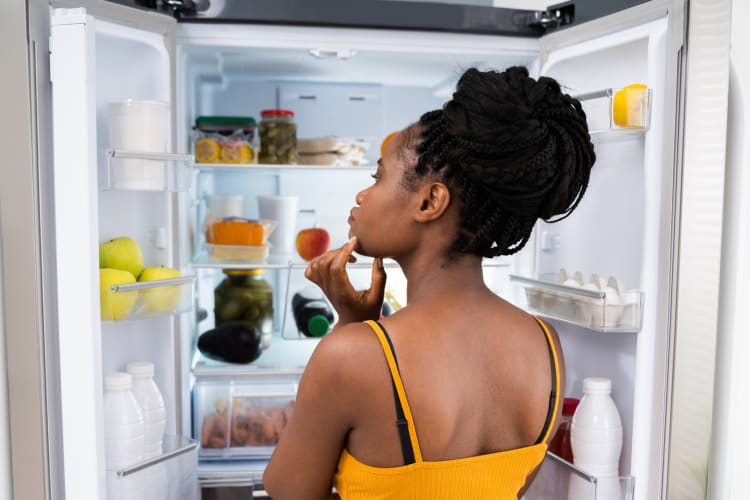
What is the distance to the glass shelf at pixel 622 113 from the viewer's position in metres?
1.41

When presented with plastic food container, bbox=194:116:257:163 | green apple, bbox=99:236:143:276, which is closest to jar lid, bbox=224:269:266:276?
plastic food container, bbox=194:116:257:163

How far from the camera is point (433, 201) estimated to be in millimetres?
978

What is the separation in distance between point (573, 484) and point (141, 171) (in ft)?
3.94

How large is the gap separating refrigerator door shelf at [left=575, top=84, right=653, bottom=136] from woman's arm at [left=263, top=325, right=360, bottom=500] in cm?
82

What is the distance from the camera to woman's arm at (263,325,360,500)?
929mm

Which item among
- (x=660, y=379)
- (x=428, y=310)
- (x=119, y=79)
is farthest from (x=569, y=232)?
(x=119, y=79)

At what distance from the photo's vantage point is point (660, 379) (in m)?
1.37

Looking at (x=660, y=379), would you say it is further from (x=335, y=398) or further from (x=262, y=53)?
(x=262, y=53)

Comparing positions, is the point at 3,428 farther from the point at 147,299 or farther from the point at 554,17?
the point at 554,17

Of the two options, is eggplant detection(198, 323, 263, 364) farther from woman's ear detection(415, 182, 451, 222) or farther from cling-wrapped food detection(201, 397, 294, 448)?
woman's ear detection(415, 182, 451, 222)

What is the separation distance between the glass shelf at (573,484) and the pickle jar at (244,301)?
3.05ft

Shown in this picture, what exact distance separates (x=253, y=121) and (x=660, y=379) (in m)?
1.32

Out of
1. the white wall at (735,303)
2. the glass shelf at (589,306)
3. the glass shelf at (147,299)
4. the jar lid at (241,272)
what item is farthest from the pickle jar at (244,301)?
the white wall at (735,303)

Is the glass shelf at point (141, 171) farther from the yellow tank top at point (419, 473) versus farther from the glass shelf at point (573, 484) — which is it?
the glass shelf at point (573, 484)
